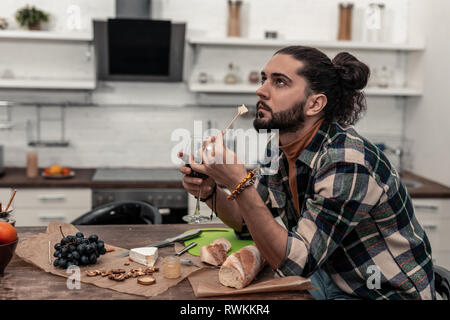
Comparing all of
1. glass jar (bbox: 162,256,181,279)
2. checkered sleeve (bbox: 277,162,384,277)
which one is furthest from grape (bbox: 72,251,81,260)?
checkered sleeve (bbox: 277,162,384,277)

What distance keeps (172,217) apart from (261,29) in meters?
1.82

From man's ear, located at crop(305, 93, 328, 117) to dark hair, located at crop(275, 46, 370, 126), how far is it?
19 mm

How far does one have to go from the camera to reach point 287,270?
1634mm

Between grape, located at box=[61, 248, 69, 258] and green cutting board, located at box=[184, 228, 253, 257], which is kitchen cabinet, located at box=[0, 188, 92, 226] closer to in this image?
green cutting board, located at box=[184, 228, 253, 257]

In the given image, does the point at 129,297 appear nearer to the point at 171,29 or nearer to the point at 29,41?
the point at 171,29

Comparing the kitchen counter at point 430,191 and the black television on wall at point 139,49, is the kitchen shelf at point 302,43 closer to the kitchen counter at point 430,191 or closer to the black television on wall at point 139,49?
the black television on wall at point 139,49

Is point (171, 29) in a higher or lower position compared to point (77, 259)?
higher

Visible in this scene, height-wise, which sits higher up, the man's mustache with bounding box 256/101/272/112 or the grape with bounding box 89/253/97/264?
the man's mustache with bounding box 256/101/272/112

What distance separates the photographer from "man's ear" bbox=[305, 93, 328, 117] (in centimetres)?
189

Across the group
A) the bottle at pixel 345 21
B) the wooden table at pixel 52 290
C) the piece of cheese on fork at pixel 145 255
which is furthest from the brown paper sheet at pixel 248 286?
the bottle at pixel 345 21

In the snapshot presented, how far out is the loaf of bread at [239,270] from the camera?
1.58m

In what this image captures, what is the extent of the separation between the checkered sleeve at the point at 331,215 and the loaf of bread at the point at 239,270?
90 mm

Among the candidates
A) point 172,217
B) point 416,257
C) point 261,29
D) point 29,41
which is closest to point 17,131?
point 29,41

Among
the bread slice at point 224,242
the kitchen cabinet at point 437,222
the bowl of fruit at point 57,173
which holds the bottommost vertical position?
the kitchen cabinet at point 437,222
